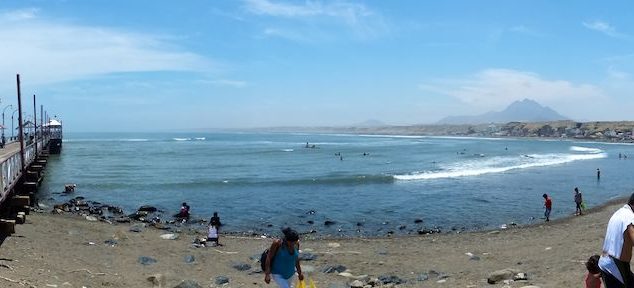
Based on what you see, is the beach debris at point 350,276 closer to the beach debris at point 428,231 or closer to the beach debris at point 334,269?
the beach debris at point 334,269

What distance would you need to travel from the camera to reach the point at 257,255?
16.5 meters

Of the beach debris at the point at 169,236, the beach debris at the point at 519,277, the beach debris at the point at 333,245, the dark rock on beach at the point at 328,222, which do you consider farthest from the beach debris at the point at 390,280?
the dark rock on beach at the point at 328,222

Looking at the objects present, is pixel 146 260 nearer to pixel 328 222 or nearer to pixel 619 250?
pixel 328 222

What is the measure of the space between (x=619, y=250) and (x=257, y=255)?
477 inches

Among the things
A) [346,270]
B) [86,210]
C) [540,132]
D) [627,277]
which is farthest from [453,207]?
[540,132]

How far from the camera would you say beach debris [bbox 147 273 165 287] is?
12.4 meters

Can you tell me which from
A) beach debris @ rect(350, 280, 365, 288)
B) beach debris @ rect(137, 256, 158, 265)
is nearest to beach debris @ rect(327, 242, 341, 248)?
beach debris @ rect(350, 280, 365, 288)

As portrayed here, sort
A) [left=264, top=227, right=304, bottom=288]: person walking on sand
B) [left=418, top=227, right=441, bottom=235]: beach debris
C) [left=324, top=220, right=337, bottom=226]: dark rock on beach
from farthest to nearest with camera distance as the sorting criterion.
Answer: [left=324, top=220, right=337, bottom=226]: dark rock on beach → [left=418, top=227, right=441, bottom=235]: beach debris → [left=264, top=227, right=304, bottom=288]: person walking on sand

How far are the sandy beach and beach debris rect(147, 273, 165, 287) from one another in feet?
0.11

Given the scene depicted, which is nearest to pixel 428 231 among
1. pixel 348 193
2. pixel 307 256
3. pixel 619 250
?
pixel 307 256

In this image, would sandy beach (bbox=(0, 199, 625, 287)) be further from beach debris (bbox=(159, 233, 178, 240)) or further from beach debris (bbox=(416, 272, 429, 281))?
beach debris (bbox=(159, 233, 178, 240))

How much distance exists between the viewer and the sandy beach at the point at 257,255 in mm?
12133

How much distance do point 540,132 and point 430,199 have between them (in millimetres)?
164066

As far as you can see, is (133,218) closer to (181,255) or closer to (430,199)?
(181,255)
